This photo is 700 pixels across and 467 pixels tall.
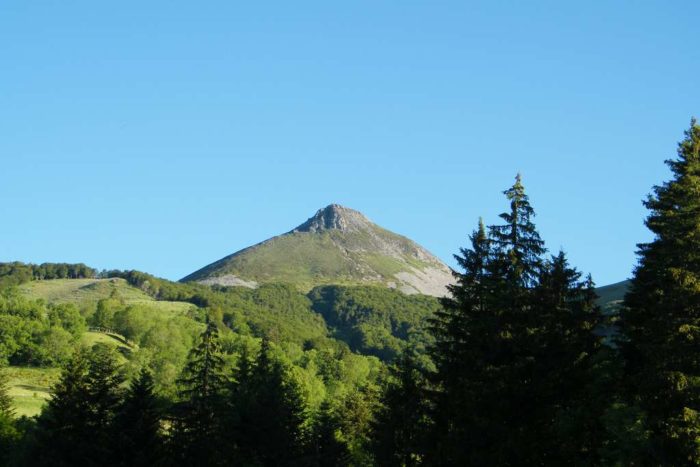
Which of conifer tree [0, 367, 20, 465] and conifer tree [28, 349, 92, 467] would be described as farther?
conifer tree [0, 367, 20, 465]

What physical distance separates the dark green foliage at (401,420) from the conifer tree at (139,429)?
54.8ft

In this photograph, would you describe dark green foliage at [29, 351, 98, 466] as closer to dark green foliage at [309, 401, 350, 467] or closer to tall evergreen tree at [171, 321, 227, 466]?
tall evergreen tree at [171, 321, 227, 466]

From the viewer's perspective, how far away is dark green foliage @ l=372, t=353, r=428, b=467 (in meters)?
52.4

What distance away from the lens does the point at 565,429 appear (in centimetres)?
3575

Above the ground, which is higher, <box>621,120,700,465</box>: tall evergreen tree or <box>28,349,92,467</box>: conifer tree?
<box>621,120,700,465</box>: tall evergreen tree

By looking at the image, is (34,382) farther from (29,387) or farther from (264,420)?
(264,420)

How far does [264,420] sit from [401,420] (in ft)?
61.8

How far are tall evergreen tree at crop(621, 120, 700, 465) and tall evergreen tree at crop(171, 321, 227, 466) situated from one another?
32.1 meters

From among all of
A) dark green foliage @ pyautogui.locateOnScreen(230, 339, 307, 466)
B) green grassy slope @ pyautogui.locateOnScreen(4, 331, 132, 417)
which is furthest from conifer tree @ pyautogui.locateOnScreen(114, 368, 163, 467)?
green grassy slope @ pyautogui.locateOnScreen(4, 331, 132, 417)

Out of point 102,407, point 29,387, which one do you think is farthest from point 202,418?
point 29,387

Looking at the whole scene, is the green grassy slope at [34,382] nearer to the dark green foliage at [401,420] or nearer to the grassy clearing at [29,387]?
the grassy clearing at [29,387]

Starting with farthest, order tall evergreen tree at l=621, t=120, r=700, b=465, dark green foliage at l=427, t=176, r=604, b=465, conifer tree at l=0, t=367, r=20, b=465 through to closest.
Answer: conifer tree at l=0, t=367, r=20, b=465, dark green foliage at l=427, t=176, r=604, b=465, tall evergreen tree at l=621, t=120, r=700, b=465

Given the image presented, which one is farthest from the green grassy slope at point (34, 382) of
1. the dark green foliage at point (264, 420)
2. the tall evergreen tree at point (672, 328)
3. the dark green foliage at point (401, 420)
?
the tall evergreen tree at point (672, 328)

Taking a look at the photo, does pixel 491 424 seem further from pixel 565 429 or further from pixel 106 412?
pixel 106 412
